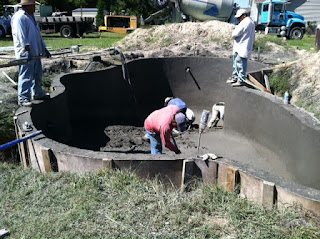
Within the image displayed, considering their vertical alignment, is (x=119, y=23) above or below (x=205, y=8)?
below

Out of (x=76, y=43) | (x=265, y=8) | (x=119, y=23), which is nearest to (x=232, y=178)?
(x=76, y=43)

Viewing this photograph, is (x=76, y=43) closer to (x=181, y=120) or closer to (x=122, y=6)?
(x=181, y=120)

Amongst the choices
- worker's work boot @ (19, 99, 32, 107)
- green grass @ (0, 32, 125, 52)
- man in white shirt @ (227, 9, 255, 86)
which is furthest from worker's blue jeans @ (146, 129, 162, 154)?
green grass @ (0, 32, 125, 52)

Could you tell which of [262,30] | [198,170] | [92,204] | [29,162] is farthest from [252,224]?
[262,30]

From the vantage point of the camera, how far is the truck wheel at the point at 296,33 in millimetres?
21688

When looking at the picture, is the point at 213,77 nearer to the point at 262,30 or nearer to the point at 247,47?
the point at 247,47

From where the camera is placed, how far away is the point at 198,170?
402cm

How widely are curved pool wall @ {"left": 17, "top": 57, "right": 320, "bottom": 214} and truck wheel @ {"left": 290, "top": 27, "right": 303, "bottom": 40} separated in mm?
13894

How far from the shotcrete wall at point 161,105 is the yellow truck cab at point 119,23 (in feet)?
66.1

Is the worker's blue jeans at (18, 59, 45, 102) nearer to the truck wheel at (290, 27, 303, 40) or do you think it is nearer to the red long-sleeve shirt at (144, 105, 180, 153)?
the red long-sleeve shirt at (144, 105, 180, 153)

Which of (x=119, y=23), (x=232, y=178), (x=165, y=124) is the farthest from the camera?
(x=119, y=23)

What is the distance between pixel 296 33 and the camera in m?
21.8

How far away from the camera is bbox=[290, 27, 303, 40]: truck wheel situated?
21.7 m

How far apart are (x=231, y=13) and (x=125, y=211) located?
Result: 18520mm
